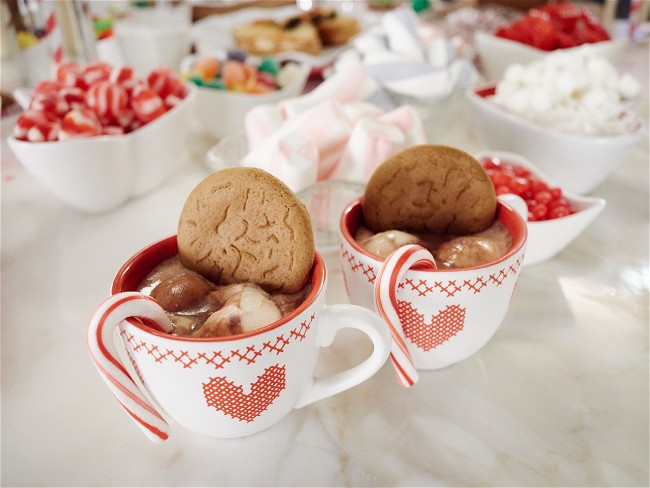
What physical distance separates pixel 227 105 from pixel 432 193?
24.2 inches

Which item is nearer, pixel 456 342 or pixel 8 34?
pixel 456 342

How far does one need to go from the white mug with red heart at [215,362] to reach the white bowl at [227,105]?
0.61 meters

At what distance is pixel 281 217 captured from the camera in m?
0.49

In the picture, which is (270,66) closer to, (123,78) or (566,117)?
(123,78)

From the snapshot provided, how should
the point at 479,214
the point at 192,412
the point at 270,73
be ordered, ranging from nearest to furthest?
the point at 192,412 < the point at 479,214 < the point at 270,73

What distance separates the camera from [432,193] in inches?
23.2

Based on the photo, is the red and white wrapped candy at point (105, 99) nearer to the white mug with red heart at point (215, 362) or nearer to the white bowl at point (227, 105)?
the white bowl at point (227, 105)

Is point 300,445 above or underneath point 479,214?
underneath

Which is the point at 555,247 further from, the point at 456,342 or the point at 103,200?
the point at 103,200

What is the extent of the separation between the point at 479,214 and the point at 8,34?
1227mm

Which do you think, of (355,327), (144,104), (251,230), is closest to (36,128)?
(144,104)

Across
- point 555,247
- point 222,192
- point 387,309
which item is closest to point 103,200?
point 222,192

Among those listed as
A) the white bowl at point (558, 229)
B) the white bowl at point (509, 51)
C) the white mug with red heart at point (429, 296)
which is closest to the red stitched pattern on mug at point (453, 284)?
the white mug with red heart at point (429, 296)

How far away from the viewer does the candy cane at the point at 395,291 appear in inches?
19.4
